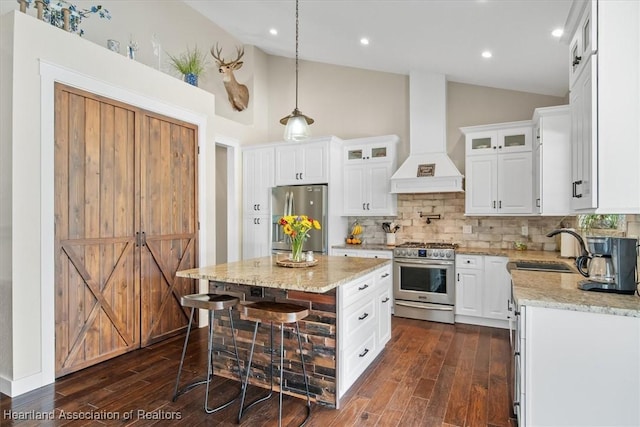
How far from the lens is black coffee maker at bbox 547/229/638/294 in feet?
6.36

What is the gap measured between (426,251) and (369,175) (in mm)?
1372

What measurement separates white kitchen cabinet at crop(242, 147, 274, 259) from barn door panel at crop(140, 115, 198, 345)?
1369 mm

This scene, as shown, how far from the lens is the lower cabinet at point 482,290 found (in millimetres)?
4180

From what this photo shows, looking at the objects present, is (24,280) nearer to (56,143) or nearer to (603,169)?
(56,143)

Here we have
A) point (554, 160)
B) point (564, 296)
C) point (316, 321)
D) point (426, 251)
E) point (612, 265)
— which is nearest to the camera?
point (564, 296)

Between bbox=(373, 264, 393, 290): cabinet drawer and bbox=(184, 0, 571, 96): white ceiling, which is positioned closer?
bbox=(184, 0, 571, 96): white ceiling

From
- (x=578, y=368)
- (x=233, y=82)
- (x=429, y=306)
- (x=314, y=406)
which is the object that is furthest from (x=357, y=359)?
(x=233, y=82)

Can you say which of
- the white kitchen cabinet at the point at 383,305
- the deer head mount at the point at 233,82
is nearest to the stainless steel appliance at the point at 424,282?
the white kitchen cabinet at the point at 383,305

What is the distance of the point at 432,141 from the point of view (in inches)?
195

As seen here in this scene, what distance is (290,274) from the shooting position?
104 inches

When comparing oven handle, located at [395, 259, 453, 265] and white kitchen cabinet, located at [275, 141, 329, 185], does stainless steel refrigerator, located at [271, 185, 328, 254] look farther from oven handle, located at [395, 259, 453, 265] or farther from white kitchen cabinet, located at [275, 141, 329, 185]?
oven handle, located at [395, 259, 453, 265]

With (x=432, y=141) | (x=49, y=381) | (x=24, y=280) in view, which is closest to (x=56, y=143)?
(x=24, y=280)

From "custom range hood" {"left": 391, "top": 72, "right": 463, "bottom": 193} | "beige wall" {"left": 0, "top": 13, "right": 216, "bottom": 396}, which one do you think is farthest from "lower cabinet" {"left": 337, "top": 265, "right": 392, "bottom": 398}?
"beige wall" {"left": 0, "top": 13, "right": 216, "bottom": 396}

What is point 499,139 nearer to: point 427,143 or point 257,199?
point 427,143
